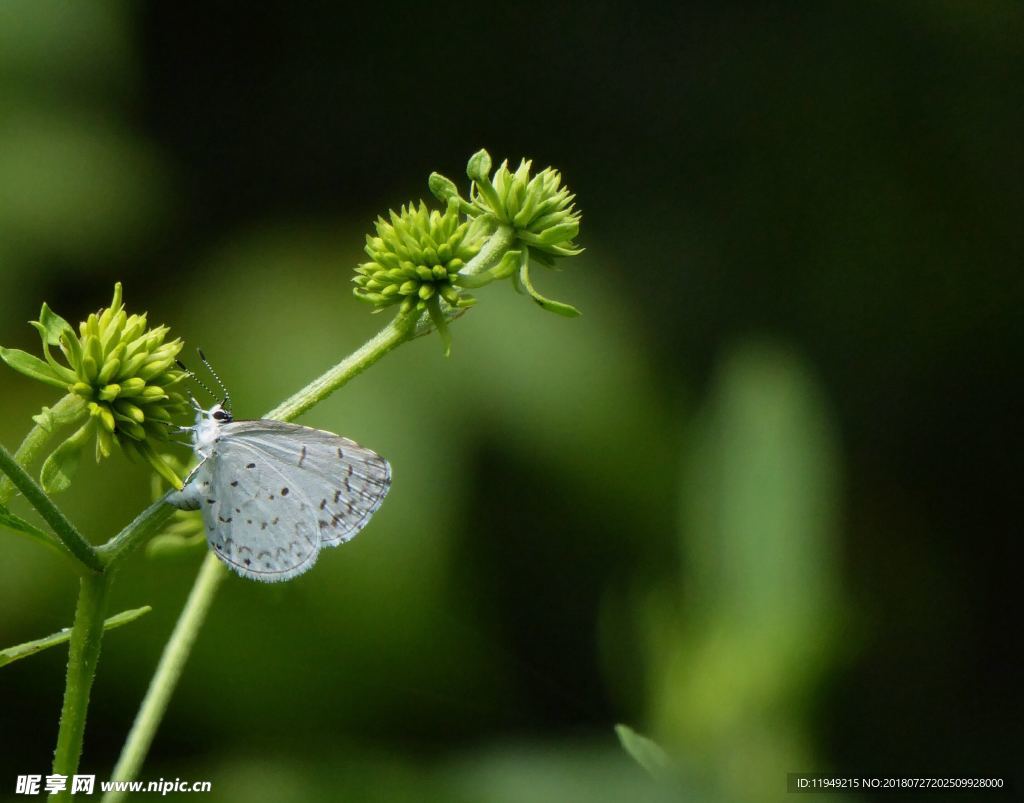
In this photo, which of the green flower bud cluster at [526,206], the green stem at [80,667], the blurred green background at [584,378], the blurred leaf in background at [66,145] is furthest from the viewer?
the blurred leaf in background at [66,145]

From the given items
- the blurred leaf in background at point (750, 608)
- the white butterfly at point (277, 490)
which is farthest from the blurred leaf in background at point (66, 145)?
the white butterfly at point (277, 490)

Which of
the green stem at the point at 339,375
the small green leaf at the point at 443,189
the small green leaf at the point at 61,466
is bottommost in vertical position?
the small green leaf at the point at 61,466

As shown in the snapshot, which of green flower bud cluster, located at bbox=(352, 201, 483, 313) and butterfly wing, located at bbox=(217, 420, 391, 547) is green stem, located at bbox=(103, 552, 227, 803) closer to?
butterfly wing, located at bbox=(217, 420, 391, 547)

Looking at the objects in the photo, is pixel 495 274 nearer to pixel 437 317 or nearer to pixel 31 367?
pixel 437 317

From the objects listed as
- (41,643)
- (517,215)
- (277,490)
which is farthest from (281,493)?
(517,215)

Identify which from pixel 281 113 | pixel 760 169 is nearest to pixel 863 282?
pixel 760 169

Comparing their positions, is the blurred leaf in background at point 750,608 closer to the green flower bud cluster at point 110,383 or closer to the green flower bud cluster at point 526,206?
the green flower bud cluster at point 526,206

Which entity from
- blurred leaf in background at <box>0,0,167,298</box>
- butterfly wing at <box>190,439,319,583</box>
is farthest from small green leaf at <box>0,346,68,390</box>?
blurred leaf in background at <box>0,0,167,298</box>
